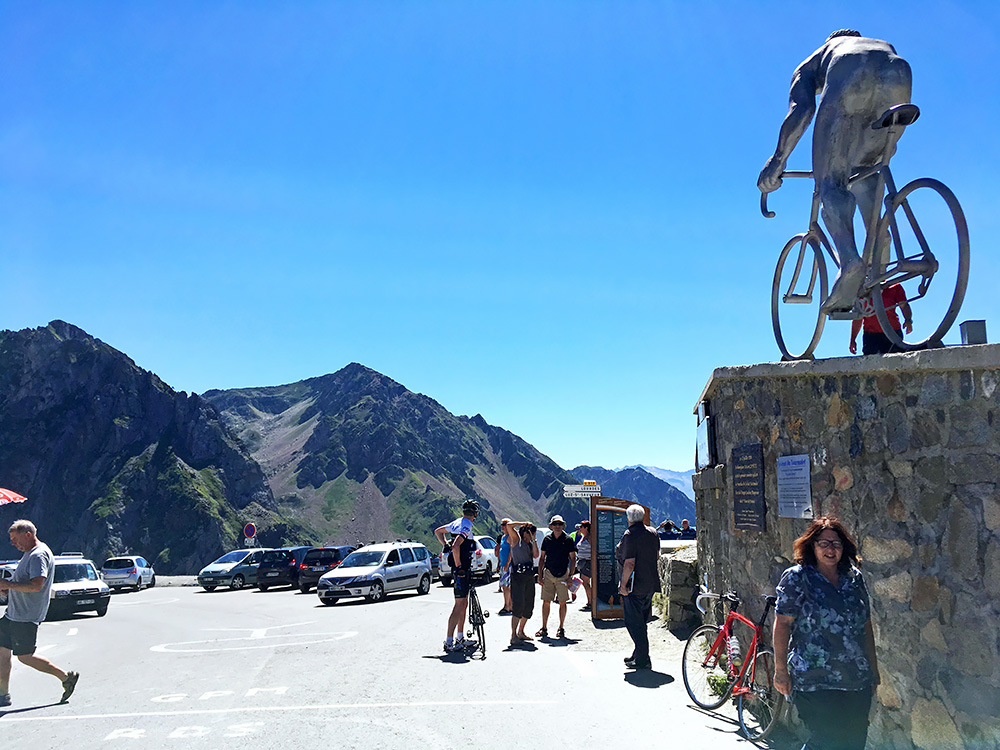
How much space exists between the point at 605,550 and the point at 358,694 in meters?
7.14

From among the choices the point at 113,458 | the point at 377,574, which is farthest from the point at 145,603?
the point at 113,458

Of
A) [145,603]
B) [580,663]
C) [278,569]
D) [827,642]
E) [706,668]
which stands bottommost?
[145,603]

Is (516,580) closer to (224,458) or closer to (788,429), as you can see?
(788,429)

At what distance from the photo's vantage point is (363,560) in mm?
22344

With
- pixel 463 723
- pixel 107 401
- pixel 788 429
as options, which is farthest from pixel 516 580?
pixel 107 401

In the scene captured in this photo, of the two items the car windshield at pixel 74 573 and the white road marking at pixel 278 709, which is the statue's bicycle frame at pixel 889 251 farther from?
the car windshield at pixel 74 573

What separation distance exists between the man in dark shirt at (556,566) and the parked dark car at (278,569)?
1899cm

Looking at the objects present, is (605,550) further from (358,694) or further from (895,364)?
(895,364)

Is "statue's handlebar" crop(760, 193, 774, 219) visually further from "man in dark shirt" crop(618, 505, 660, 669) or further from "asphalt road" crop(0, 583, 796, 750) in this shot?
"asphalt road" crop(0, 583, 796, 750)

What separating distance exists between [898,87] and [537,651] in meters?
8.10

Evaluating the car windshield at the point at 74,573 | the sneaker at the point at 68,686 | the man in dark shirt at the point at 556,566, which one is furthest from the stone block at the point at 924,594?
the car windshield at the point at 74,573

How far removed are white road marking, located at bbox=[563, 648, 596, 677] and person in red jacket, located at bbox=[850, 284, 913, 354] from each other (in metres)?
4.78

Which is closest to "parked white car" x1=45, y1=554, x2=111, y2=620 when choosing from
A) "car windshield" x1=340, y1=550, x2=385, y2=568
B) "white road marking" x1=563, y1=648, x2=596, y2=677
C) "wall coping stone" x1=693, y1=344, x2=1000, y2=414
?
"car windshield" x1=340, y1=550, x2=385, y2=568

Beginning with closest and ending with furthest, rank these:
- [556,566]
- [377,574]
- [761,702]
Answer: [761,702] → [556,566] → [377,574]
